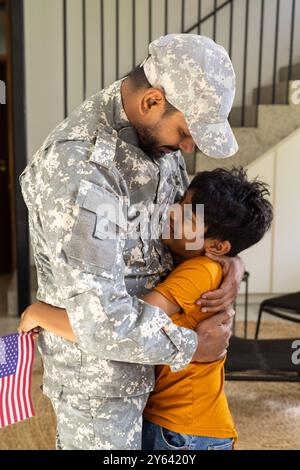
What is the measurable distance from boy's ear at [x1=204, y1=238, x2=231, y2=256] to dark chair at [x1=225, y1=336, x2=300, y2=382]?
1.28 m

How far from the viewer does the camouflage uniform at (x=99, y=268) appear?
1.02 m

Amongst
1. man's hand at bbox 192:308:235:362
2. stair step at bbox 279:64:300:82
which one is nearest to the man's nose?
man's hand at bbox 192:308:235:362

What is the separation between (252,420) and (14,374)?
1.68 meters

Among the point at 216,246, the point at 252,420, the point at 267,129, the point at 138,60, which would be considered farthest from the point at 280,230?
the point at 216,246

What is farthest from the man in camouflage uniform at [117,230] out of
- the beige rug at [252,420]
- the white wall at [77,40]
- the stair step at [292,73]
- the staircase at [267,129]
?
the stair step at [292,73]

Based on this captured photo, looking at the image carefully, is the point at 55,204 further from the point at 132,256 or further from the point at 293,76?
the point at 293,76

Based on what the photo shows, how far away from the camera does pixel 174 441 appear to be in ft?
4.34

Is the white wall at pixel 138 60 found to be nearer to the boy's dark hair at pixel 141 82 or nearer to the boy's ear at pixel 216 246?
the boy's ear at pixel 216 246

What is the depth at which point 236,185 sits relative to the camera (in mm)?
1369

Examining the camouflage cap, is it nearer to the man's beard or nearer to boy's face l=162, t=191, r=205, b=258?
the man's beard

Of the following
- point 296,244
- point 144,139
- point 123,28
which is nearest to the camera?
point 144,139

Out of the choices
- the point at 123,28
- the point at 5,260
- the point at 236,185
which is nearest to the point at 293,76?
the point at 123,28

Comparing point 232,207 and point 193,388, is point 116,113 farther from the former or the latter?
point 193,388

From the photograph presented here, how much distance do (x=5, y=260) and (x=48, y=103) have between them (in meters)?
1.84
